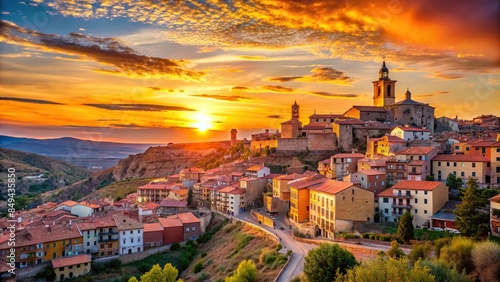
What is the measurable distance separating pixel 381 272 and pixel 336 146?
4080 cm

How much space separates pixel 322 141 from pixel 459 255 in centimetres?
3554

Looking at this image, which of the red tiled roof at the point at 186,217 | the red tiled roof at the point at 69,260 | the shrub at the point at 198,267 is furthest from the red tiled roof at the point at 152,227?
the shrub at the point at 198,267

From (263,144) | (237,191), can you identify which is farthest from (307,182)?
(263,144)

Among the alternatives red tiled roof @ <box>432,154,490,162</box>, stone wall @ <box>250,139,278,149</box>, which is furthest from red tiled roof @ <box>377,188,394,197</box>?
stone wall @ <box>250,139,278,149</box>

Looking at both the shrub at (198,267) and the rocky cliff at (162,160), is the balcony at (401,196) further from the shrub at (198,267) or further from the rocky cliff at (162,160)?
the rocky cliff at (162,160)

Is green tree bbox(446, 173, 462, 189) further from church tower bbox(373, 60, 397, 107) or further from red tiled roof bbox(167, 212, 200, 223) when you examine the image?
church tower bbox(373, 60, 397, 107)

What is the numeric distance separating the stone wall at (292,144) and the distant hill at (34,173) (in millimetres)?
43082

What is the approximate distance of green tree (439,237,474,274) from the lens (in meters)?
18.7

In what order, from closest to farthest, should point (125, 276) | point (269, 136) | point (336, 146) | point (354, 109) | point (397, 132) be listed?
1. point (125, 276)
2. point (397, 132)
3. point (336, 146)
4. point (354, 109)
5. point (269, 136)

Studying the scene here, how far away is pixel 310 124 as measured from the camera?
199 ft

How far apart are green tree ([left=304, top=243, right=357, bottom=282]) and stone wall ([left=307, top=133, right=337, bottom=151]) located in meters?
35.1

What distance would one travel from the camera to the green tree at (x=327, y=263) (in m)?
18.8

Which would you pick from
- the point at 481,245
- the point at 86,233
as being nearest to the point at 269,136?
the point at 86,233

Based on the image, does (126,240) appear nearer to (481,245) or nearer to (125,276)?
(125,276)
